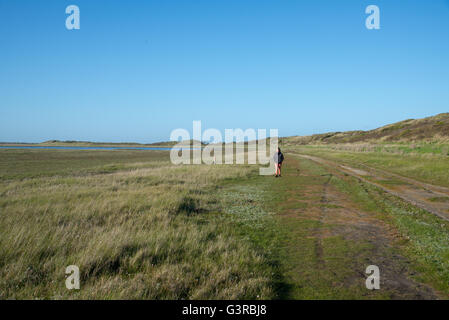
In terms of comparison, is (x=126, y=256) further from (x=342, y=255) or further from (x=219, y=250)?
(x=342, y=255)

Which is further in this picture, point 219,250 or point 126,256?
point 219,250

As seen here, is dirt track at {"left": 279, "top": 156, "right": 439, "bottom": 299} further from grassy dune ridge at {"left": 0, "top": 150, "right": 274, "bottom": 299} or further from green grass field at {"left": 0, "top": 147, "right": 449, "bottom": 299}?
grassy dune ridge at {"left": 0, "top": 150, "right": 274, "bottom": 299}

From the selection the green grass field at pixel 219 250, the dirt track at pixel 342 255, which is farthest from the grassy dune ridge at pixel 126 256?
the dirt track at pixel 342 255

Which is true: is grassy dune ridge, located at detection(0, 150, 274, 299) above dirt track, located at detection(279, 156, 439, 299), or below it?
above

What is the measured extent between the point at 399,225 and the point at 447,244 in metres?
1.63

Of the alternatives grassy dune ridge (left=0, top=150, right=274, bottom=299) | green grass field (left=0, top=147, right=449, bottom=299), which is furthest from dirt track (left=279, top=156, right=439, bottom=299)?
grassy dune ridge (left=0, top=150, right=274, bottom=299)

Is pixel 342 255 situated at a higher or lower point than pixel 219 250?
lower

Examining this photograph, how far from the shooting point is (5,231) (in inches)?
261

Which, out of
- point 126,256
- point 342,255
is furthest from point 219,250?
point 342,255

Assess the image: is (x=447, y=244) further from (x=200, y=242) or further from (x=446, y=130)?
(x=446, y=130)

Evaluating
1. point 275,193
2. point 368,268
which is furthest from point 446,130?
point 368,268

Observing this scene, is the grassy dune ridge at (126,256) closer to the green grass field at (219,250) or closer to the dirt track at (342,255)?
the green grass field at (219,250)

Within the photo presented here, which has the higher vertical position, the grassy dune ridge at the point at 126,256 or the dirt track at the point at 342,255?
the grassy dune ridge at the point at 126,256
